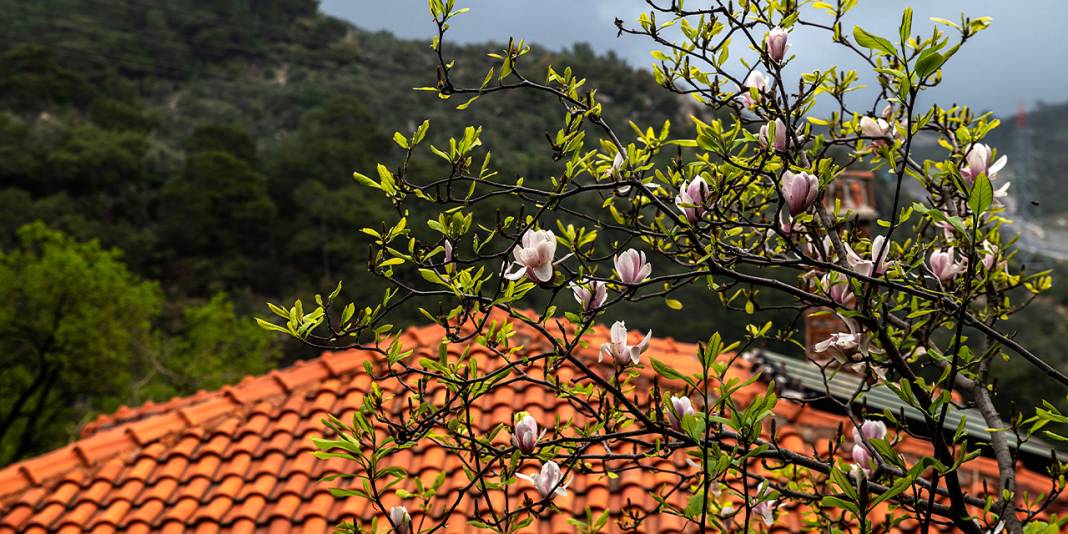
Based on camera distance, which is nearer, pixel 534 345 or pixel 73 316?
pixel 534 345

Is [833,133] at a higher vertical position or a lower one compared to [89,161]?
higher

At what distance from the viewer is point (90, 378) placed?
1786 centimetres

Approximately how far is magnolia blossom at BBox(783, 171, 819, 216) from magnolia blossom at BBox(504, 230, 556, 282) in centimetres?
53

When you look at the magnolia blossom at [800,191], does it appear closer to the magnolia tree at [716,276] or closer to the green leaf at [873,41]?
the magnolia tree at [716,276]

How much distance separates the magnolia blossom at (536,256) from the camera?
1930 mm

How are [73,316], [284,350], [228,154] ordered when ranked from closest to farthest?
[73,316]
[284,350]
[228,154]

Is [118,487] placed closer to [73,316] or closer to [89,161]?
[73,316]

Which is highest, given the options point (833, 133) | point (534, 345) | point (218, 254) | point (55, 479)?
point (833, 133)

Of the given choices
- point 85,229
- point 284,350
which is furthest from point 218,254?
point 284,350

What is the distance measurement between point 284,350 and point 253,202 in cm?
871

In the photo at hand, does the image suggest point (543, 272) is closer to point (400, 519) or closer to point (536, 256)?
point (536, 256)

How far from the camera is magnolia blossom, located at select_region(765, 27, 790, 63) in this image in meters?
2.14

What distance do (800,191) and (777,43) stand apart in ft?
1.43

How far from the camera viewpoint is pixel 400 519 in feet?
6.70
